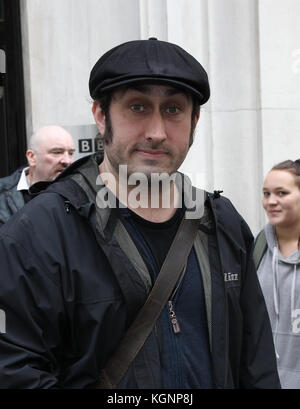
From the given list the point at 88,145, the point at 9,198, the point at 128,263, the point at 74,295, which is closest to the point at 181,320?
the point at 128,263

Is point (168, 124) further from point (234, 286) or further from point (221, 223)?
point (234, 286)

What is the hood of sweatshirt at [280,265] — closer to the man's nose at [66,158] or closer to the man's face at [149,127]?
the man's nose at [66,158]

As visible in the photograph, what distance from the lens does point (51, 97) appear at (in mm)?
5879

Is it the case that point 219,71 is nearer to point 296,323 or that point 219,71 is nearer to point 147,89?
point 296,323

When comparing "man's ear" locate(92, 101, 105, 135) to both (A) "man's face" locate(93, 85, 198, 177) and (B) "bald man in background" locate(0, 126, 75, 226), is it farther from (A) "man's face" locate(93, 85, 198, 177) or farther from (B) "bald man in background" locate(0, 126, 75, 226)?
(B) "bald man in background" locate(0, 126, 75, 226)

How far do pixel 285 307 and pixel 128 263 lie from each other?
7.61 feet

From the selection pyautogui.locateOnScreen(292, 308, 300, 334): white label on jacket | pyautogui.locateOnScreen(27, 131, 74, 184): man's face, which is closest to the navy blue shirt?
pyautogui.locateOnScreen(292, 308, 300, 334): white label on jacket

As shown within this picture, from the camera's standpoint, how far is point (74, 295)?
1.90 metres

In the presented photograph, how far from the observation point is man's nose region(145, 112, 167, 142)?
2016mm

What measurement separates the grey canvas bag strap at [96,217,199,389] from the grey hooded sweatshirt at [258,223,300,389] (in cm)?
217

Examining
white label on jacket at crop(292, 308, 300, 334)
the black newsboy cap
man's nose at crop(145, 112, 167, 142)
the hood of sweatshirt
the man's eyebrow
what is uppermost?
the black newsboy cap

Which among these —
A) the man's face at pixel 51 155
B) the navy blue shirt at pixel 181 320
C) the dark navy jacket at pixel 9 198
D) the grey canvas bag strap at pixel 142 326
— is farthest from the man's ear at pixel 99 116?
the man's face at pixel 51 155

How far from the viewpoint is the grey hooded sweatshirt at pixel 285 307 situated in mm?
4004

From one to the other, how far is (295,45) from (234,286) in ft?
13.4
